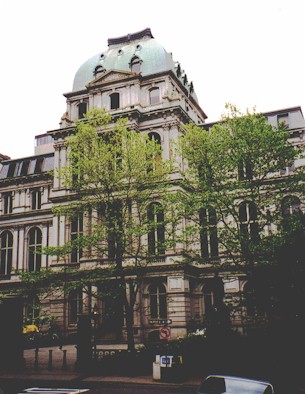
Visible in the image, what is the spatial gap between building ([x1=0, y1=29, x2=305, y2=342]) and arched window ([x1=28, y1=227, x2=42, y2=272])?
0.11 metres

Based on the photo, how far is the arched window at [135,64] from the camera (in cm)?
4492

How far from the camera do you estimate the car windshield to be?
33.3ft

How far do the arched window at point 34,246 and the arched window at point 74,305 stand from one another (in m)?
9.58

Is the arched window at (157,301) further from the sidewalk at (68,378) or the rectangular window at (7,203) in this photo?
the rectangular window at (7,203)

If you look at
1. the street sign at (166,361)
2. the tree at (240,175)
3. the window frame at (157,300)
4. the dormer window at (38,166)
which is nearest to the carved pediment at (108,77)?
the dormer window at (38,166)

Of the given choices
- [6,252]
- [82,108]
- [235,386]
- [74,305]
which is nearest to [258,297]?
[235,386]

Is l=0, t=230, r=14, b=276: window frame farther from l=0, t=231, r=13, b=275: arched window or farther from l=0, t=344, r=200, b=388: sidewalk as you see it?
l=0, t=344, r=200, b=388: sidewalk

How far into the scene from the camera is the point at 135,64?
149 feet

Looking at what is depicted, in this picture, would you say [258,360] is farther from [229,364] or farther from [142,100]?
[142,100]

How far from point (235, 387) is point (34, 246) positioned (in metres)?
42.3

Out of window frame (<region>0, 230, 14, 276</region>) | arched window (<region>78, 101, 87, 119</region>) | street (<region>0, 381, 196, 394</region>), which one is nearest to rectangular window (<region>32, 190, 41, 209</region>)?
window frame (<region>0, 230, 14, 276</region>)

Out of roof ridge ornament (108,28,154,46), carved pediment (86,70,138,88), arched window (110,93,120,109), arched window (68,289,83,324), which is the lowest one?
arched window (68,289,83,324)

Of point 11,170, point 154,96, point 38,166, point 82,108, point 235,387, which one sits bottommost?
point 235,387

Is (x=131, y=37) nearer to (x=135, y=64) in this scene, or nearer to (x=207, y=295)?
(x=135, y=64)
